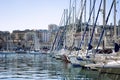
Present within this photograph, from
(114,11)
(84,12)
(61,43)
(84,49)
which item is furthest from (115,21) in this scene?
(61,43)

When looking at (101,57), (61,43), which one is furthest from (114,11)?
(61,43)

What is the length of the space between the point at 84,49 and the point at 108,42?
482 cm

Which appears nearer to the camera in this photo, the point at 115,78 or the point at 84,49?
the point at 115,78

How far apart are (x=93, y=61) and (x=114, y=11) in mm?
5562

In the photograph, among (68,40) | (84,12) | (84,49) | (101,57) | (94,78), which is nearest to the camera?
(94,78)

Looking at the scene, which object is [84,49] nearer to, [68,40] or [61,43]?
[68,40]

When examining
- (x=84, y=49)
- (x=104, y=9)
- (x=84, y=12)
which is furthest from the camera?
(x=84, y=12)

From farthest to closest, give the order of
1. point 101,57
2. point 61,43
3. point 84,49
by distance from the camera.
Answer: point 61,43 < point 84,49 < point 101,57

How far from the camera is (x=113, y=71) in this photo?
33625 mm

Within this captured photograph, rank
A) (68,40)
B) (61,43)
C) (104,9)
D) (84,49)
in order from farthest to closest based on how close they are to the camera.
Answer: (61,43) → (68,40) → (84,49) → (104,9)

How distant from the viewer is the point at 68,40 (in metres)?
77.4

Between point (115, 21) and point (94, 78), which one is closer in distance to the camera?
point (94, 78)

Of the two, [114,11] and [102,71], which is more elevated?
[114,11]

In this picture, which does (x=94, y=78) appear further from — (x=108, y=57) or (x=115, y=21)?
(x=115, y=21)
